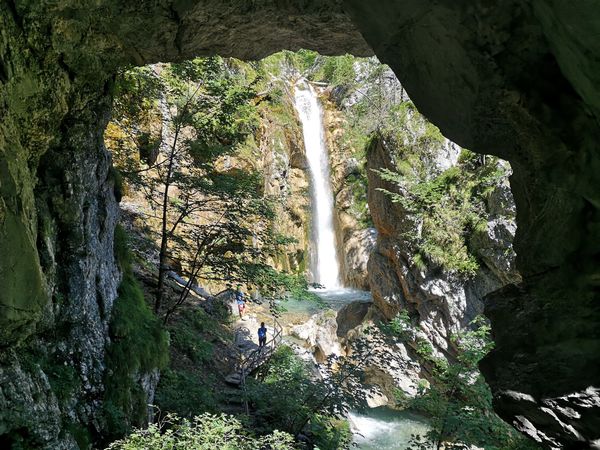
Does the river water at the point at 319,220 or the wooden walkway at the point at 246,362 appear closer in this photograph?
the wooden walkway at the point at 246,362

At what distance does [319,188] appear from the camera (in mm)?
25172

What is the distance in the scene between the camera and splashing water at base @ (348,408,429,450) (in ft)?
32.2

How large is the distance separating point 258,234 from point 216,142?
6.48ft

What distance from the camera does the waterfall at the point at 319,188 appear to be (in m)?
23.4

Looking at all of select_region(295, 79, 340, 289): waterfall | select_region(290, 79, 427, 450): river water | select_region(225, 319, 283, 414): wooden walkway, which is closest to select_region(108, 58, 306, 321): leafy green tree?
select_region(225, 319, 283, 414): wooden walkway

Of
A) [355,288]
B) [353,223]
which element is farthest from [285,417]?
[353,223]

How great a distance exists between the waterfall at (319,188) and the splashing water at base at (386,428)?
1080cm

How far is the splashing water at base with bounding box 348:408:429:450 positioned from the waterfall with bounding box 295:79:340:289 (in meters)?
10.8

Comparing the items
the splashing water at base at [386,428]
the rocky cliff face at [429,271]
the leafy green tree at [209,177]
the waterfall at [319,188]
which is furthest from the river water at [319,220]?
the leafy green tree at [209,177]

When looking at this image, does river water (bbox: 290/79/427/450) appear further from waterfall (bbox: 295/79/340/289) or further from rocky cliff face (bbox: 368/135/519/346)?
rocky cliff face (bbox: 368/135/519/346)

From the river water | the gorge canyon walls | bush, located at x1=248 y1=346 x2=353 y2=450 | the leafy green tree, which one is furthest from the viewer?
the river water

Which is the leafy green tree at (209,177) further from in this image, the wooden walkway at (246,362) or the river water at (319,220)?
the river water at (319,220)

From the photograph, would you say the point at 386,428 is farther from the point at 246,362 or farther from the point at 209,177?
the point at 209,177

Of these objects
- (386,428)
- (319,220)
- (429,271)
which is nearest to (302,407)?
(386,428)
